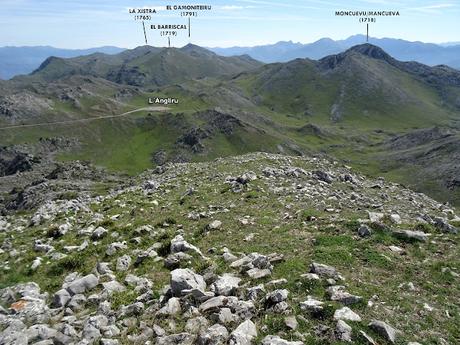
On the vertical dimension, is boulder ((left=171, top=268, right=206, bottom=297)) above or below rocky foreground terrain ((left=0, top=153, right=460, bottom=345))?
above

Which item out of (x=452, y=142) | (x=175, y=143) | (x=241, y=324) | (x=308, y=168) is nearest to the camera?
(x=241, y=324)

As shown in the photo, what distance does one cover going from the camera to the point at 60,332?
1376 centimetres

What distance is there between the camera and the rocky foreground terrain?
13.1 m

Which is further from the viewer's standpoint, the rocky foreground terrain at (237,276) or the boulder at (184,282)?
the boulder at (184,282)

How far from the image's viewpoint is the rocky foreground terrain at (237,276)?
13133mm

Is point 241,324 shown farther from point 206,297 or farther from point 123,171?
point 123,171

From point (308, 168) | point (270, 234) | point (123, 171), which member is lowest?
point (123, 171)

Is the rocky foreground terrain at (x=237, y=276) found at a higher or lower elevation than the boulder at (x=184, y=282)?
lower

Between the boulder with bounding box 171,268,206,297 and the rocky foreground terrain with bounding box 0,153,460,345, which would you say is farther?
the boulder with bounding box 171,268,206,297

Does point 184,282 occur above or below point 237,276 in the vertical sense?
above

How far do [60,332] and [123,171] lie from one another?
15343 centimetres

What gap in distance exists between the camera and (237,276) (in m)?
16.8

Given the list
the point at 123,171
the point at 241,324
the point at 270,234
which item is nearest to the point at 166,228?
the point at 270,234

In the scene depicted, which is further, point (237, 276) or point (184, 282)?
point (237, 276)
